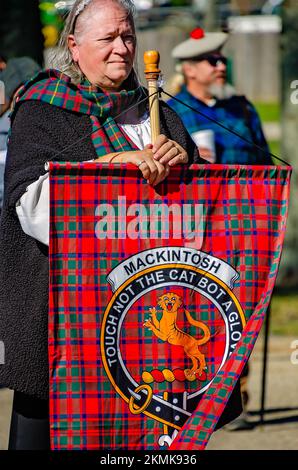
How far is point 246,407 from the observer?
5.64 meters

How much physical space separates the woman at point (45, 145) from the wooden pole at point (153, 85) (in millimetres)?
59

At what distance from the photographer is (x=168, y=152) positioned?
9.88ft

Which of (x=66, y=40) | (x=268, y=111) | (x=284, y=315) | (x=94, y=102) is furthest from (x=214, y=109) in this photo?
(x=268, y=111)

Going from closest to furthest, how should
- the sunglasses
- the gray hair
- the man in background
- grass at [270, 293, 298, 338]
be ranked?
the gray hair
the man in background
the sunglasses
grass at [270, 293, 298, 338]

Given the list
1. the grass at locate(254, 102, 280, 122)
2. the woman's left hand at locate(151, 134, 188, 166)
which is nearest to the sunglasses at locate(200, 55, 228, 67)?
the woman's left hand at locate(151, 134, 188, 166)

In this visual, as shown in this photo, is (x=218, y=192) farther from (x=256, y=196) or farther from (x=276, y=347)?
(x=276, y=347)

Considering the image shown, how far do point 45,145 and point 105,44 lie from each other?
368mm

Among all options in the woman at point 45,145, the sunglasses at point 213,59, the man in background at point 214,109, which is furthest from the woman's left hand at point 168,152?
the sunglasses at point 213,59

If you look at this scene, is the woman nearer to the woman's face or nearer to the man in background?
the woman's face

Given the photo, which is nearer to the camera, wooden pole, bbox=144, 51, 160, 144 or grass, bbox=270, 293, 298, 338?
wooden pole, bbox=144, 51, 160, 144

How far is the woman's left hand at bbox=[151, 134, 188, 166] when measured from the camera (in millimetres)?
2988

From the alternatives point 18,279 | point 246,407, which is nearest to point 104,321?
point 18,279

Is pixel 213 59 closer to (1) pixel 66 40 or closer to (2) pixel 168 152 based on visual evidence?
(1) pixel 66 40

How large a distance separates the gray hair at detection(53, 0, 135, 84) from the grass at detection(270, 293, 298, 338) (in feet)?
15.0
